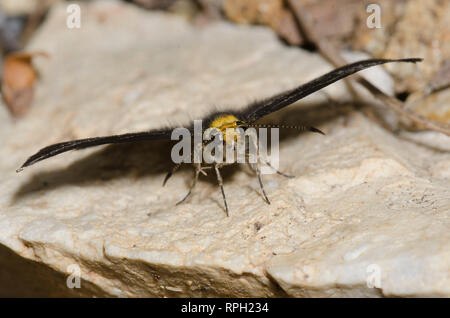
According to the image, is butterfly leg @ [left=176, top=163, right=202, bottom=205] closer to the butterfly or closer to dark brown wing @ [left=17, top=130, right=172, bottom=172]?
the butterfly

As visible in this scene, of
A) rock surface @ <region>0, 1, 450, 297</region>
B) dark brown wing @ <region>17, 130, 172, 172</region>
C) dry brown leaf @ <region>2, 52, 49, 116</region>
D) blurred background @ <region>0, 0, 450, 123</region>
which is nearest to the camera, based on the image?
rock surface @ <region>0, 1, 450, 297</region>

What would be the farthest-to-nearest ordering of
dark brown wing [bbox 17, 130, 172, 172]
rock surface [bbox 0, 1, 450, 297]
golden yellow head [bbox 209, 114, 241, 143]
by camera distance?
1. golden yellow head [bbox 209, 114, 241, 143]
2. dark brown wing [bbox 17, 130, 172, 172]
3. rock surface [bbox 0, 1, 450, 297]

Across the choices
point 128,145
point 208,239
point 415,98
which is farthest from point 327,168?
point 128,145

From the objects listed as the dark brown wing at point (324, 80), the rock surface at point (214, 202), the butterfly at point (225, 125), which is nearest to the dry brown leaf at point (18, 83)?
the rock surface at point (214, 202)

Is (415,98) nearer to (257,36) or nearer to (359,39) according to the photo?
(359,39)

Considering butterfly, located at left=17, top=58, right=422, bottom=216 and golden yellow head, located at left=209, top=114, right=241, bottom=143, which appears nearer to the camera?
butterfly, located at left=17, top=58, right=422, bottom=216

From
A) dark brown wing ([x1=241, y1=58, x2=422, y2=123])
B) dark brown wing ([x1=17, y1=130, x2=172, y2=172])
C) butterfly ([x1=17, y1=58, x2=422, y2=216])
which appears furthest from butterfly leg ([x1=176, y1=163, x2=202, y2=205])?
dark brown wing ([x1=241, y1=58, x2=422, y2=123])

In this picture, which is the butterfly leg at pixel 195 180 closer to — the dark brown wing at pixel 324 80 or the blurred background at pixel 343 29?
the dark brown wing at pixel 324 80

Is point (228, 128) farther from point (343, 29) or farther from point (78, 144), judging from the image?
point (343, 29)

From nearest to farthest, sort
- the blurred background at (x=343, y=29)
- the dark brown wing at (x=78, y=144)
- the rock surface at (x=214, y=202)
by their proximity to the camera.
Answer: the rock surface at (x=214, y=202) < the dark brown wing at (x=78, y=144) < the blurred background at (x=343, y=29)
